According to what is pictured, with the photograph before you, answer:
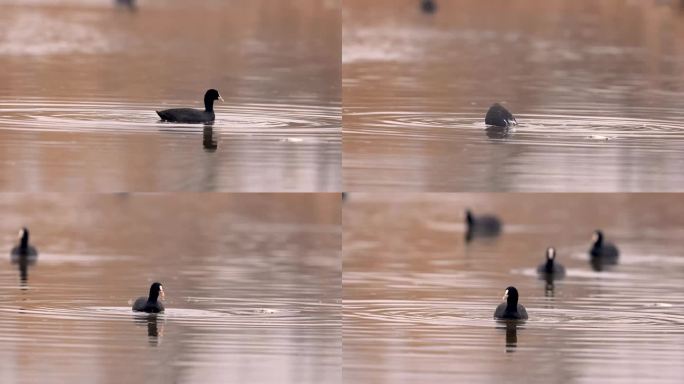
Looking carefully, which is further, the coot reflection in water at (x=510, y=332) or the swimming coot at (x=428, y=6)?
the swimming coot at (x=428, y=6)

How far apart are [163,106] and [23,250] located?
2.82 meters

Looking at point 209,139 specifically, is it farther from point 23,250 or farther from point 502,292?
point 23,250

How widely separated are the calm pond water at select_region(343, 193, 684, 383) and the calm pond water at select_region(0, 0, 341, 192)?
1881 mm

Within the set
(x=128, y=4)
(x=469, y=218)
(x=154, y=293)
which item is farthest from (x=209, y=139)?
(x=128, y=4)

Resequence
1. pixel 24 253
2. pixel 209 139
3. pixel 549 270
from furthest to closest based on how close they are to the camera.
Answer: pixel 24 253, pixel 549 270, pixel 209 139

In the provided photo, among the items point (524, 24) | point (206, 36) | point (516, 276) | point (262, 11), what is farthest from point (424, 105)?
point (262, 11)

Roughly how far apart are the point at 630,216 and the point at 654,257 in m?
7.78

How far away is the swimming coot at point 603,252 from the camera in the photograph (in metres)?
26.3

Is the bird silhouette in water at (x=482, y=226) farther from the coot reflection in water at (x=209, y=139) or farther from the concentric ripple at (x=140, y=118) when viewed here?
the coot reflection in water at (x=209, y=139)

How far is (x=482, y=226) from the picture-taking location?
30.7 m

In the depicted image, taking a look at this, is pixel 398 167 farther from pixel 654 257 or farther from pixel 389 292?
pixel 654 257

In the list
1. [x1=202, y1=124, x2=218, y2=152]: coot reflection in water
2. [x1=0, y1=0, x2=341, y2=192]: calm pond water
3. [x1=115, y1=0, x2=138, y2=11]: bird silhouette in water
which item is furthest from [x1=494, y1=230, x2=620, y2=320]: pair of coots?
[x1=115, y1=0, x2=138, y2=11]: bird silhouette in water

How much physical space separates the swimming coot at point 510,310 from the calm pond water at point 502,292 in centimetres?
15

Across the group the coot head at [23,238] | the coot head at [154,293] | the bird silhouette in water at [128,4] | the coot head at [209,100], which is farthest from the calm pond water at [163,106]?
the bird silhouette in water at [128,4]
